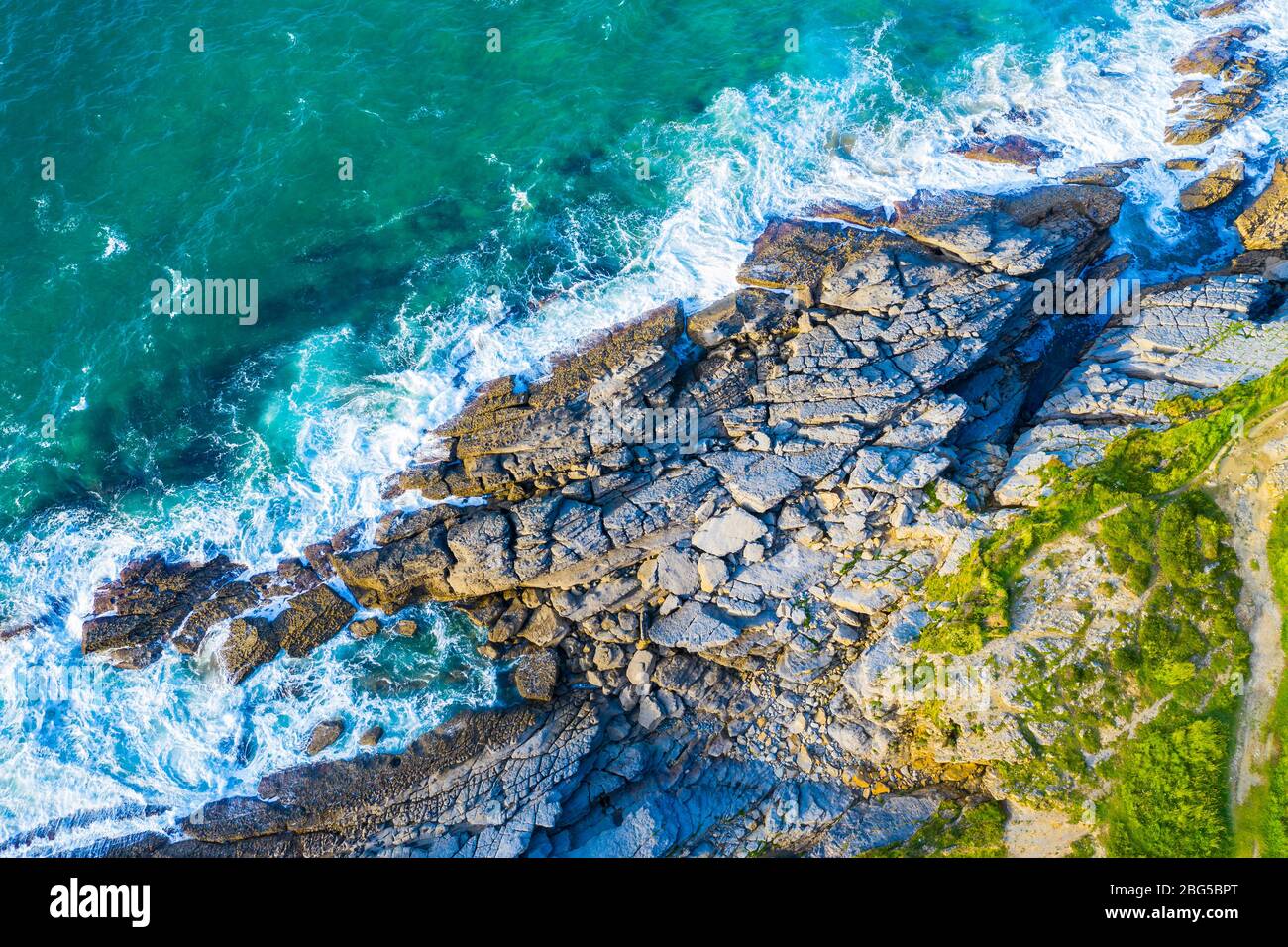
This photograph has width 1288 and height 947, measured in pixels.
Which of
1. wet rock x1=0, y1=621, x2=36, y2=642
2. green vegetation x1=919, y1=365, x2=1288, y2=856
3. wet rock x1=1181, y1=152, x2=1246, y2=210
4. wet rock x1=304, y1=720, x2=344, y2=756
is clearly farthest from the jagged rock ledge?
wet rock x1=1181, y1=152, x2=1246, y2=210

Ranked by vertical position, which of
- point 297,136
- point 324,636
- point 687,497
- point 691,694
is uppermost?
point 297,136

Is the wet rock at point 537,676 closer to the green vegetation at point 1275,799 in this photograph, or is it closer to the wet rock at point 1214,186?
Result: the green vegetation at point 1275,799

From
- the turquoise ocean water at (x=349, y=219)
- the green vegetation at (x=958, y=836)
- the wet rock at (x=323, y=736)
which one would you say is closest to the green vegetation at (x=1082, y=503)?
the green vegetation at (x=958, y=836)

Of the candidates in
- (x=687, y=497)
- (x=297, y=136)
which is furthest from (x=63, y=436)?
(x=687, y=497)

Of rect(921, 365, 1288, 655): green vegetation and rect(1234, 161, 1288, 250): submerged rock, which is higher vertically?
rect(1234, 161, 1288, 250): submerged rock

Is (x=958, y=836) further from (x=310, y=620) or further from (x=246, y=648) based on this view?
(x=246, y=648)

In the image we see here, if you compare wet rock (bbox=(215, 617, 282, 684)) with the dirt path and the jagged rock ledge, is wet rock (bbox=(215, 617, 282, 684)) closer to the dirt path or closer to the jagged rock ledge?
the jagged rock ledge
